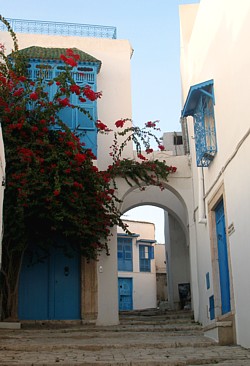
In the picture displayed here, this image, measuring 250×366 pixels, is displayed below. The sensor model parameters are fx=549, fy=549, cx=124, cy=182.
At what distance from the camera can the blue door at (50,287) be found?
13000 millimetres

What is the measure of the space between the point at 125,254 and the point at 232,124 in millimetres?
18281

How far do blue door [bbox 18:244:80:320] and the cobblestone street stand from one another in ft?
5.82

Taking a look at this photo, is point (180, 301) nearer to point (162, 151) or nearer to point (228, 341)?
point (162, 151)

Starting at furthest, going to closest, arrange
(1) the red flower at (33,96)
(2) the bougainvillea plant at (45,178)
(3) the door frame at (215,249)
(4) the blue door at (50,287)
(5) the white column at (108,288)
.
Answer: (4) the blue door at (50,287) → (5) the white column at (108,288) → (1) the red flower at (33,96) → (2) the bougainvillea plant at (45,178) → (3) the door frame at (215,249)

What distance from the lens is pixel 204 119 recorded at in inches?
436

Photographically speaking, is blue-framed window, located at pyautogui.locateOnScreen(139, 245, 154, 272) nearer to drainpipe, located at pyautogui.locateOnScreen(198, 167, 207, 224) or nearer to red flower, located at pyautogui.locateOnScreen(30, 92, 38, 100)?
drainpipe, located at pyautogui.locateOnScreen(198, 167, 207, 224)

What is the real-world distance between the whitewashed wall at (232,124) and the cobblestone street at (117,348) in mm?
808

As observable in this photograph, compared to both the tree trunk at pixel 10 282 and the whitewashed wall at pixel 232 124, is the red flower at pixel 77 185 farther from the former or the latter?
the whitewashed wall at pixel 232 124

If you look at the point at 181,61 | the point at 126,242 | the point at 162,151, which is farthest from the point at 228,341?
the point at 126,242

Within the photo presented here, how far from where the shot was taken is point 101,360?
6.71 m

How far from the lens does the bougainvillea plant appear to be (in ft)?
37.1

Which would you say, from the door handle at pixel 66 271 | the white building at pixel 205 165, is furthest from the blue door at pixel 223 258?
the door handle at pixel 66 271

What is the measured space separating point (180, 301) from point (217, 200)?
25.1ft

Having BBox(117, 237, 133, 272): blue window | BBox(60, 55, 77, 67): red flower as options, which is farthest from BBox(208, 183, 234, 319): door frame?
BBox(117, 237, 133, 272): blue window
